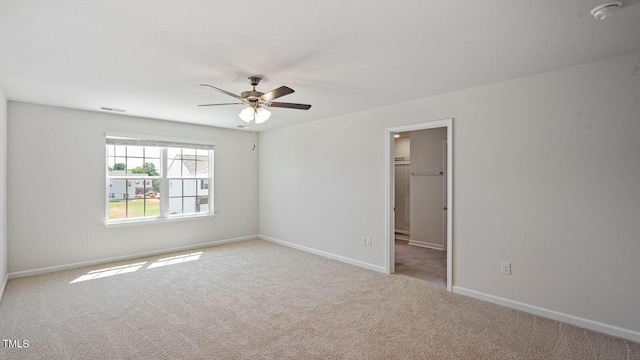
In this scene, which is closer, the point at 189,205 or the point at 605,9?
the point at 605,9

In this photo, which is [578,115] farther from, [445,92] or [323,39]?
[323,39]

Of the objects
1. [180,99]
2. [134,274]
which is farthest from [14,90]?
[134,274]

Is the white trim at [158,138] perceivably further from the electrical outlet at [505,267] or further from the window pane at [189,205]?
the electrical outlet at [505,267]

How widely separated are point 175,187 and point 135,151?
0.92 metres

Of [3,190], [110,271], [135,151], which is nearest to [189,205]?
[135,151]

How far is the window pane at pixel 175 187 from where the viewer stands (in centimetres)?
567

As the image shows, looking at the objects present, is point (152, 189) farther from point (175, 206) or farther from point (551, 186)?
point (551, 186)

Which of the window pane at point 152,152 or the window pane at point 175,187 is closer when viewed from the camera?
the window pane at point 152,152

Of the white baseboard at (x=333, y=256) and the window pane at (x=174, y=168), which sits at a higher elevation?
the window pane at (x=174, y=168)

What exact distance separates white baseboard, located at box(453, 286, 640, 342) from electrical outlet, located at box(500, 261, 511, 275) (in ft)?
0.96

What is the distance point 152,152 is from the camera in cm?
543

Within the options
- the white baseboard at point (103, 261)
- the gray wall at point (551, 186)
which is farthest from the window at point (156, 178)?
the gray wall at point (551, 186)

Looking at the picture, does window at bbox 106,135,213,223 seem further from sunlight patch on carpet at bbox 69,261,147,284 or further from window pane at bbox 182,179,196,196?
sunlight patch on carpet at bbox 69,261,147,284

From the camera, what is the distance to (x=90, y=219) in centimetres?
471
